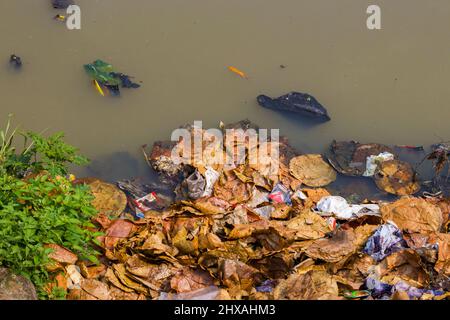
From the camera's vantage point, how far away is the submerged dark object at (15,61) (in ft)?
21.3

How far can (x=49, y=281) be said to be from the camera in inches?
159

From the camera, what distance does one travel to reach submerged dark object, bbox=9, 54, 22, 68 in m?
6.50

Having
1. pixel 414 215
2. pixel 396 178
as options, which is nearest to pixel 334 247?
pixel 414 215

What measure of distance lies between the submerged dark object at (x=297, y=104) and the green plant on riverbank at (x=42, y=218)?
2431mm

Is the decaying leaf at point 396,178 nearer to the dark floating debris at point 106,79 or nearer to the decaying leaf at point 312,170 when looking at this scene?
the decaying leaf at point 312,170

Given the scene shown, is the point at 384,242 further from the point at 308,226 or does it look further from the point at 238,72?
the point at 238,72

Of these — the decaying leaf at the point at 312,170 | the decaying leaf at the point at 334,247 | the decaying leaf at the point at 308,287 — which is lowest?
the decaying leaf at the point at 308,287

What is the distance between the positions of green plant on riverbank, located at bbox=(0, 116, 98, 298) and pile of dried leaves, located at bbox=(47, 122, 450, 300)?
0.20 metres

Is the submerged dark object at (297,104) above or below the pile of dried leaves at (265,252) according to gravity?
above

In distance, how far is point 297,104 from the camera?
20.1 feet

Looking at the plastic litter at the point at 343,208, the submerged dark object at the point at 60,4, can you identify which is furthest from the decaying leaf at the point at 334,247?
the submerged dark object at the point at 60,4

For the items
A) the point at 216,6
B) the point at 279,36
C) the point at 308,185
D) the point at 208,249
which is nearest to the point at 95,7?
the point at 216,6

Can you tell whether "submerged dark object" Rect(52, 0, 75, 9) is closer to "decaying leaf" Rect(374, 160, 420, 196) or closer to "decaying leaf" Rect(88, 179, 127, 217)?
"decaying leaf" Rect(88, 179, 127, 217)
